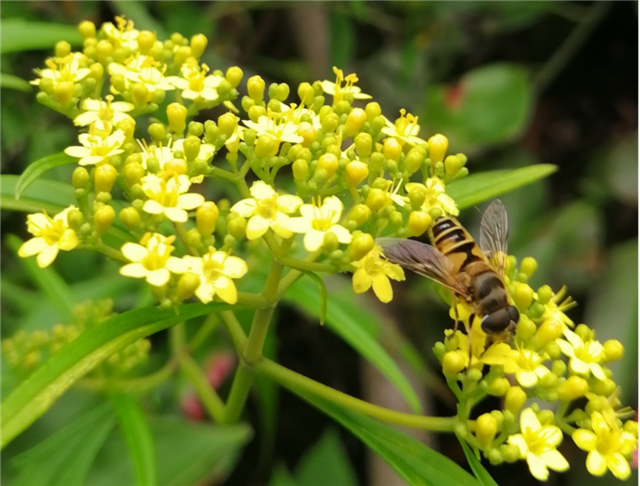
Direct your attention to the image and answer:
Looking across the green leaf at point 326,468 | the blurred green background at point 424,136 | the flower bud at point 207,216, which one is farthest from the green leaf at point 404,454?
the green leaf at point 326,468

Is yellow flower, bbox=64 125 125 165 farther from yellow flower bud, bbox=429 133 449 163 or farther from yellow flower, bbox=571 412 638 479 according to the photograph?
yellow flower, bbox=571 412 638 479

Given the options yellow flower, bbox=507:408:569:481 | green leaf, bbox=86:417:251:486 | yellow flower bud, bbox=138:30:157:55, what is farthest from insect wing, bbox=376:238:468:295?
green leaf, bbox=86:417:251:486

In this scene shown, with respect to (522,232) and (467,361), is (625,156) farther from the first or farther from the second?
(467,361)

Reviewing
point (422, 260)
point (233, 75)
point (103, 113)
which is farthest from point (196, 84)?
point (422, 260)

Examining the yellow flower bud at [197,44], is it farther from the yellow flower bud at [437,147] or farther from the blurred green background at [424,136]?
the blurred green background at [424,136]

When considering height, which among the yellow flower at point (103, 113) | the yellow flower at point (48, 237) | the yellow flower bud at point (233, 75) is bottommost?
the yellow flower at point (48, 237)

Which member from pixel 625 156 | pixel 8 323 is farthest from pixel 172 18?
pixel 625 156
